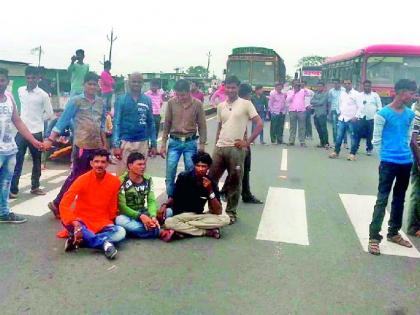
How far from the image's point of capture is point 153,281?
4164 millimetres

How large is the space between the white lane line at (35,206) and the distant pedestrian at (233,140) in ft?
7.72

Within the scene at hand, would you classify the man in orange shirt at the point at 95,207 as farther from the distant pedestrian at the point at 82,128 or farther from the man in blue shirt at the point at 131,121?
the man in blue shirt at the point at 131,121

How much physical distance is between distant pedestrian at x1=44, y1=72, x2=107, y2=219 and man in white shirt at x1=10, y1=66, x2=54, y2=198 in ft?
3.98

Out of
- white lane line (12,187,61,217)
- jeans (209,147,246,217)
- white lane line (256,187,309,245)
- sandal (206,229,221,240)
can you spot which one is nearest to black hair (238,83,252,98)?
jeans (209,147,246,217)

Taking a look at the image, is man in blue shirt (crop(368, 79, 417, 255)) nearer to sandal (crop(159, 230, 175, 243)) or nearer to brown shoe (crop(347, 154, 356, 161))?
sandal (crop(159, 230, 175, 243))

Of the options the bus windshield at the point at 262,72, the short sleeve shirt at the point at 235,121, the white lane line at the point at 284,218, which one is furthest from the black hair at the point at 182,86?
the bus windshield at the point at 262,72

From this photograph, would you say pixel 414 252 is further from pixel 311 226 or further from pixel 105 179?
pixel 105 179

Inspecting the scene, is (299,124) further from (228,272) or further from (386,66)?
(228,272)

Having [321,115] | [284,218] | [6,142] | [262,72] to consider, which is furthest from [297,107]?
[6,142]

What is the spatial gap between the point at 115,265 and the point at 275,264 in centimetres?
153

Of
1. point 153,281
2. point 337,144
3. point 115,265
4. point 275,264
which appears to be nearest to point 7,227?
point 115,265

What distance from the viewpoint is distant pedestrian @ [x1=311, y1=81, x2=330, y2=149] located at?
43.7ft

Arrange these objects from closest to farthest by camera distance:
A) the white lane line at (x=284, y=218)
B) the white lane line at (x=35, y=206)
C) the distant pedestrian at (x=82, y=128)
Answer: the white lane line at (x=284, y=218), the distant pedestrian at (x=82, y=128), the white lane line at (x=35, y=206)

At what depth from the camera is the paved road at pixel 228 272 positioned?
3760 millimetres
